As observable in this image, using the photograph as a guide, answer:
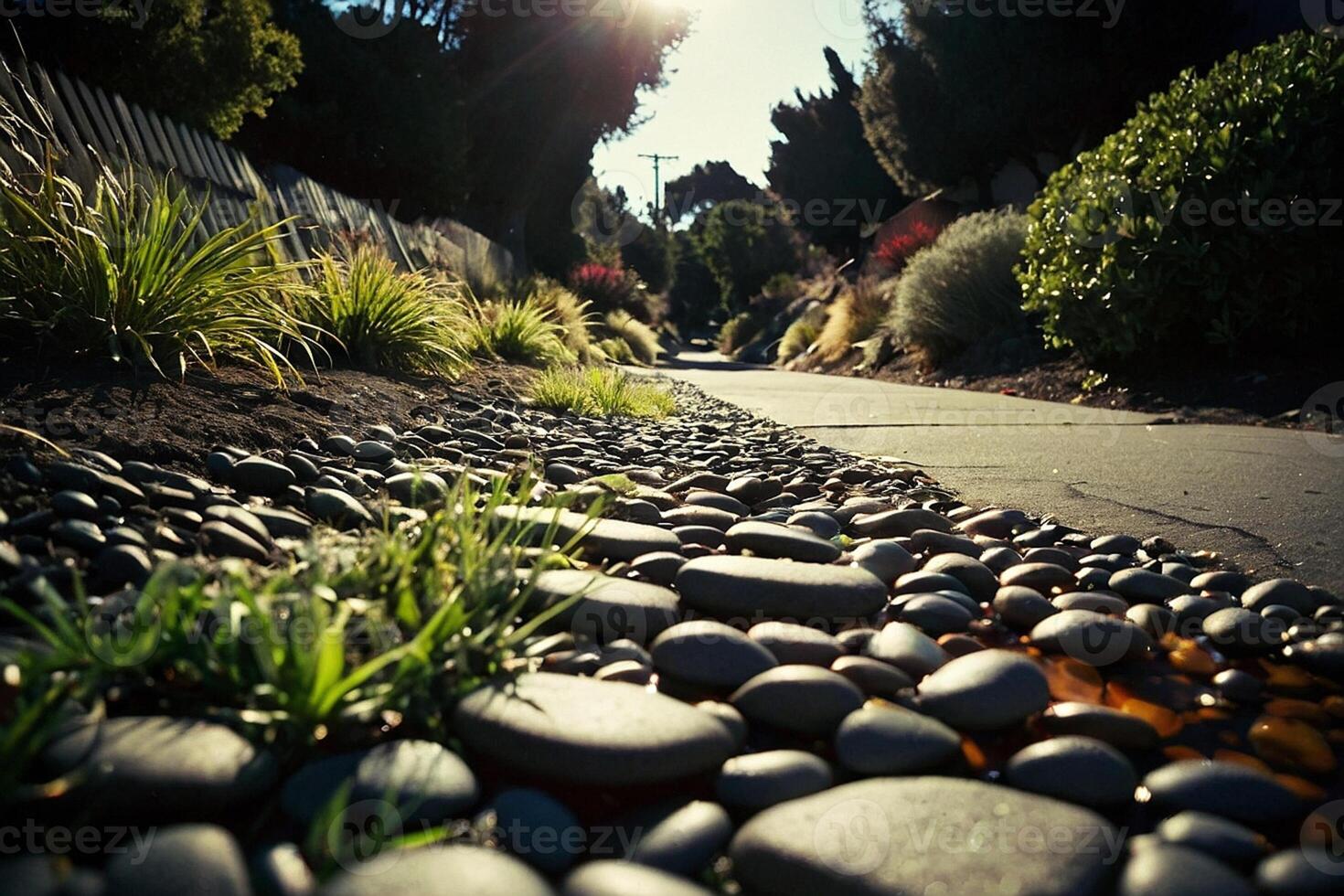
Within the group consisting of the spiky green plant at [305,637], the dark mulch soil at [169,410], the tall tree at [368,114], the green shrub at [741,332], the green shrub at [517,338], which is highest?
the tall tree at [368,114]

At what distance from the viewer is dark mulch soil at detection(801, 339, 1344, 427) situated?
176 inches

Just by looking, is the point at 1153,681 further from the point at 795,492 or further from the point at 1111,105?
the point at 1111,105

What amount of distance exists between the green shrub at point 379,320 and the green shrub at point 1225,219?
423 centimetres

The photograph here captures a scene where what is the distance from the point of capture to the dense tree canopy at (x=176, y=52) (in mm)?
6184

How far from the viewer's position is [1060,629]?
1.48 m

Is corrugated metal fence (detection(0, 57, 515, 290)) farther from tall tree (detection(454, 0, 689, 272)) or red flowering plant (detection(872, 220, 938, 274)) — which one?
tall tree (detection(454, 0, 689, 272))

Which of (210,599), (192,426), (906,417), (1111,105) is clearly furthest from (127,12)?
(1111,105)

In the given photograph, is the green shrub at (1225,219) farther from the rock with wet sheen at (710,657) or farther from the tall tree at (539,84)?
the tall tree at (539,84)

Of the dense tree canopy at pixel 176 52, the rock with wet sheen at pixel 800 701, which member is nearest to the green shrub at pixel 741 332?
the dense tree canopy at pixel 176 52

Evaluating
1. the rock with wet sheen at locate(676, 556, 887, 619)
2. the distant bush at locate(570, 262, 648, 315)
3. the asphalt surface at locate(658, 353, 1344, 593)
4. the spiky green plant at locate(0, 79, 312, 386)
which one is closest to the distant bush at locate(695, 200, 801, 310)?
the distant bush at locate(570, 262, 648, 315)

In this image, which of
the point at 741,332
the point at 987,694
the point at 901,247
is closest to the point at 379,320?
the point at 987,694

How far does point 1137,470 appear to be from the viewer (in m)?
2.91

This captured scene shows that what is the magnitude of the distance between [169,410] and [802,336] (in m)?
12.9

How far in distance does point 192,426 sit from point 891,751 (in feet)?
6.23
